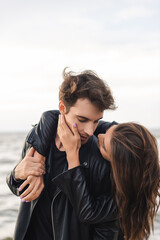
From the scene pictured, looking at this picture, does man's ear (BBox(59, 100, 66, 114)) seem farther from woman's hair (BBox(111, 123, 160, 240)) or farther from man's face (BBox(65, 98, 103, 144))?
woman's hair (BBox(111, 123, 160, 240))

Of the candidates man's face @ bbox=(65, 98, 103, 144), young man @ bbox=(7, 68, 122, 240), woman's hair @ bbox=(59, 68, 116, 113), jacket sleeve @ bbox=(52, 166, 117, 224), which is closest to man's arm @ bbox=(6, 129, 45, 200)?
young man @ bbox=(7, 68, 122, 240)

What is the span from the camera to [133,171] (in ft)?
8.28

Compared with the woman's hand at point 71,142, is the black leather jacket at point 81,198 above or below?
below

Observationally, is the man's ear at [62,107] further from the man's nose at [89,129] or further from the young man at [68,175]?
the man's nose at [89,129]

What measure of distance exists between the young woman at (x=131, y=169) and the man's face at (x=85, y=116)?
0.10 meters

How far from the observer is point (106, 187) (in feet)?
9.23

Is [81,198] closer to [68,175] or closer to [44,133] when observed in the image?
[68,175]

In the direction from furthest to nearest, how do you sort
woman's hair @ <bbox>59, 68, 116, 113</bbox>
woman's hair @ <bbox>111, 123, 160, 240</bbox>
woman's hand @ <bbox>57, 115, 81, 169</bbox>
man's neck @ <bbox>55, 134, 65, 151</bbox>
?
man's neck @ <bbox>55, 134, 65, 151</bbox> < woman's hair @ <bbox>59, 68, 116, 113</bbox> < woman's hand @ <bbox>57, 115, 81, 169</bbox> < woman's hair @ <bbox>111, 123, 160, 240</bbox>

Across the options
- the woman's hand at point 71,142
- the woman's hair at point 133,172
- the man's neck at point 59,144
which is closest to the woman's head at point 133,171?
the woman's hair at point 133,172

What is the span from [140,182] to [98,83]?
1.02 meters

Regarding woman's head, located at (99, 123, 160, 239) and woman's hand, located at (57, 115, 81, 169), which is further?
woman's hand, located at (57, 115, 81, 169)

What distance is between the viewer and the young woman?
2.50 m

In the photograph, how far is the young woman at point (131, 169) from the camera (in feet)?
8.21

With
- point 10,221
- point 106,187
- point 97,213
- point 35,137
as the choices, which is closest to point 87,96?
point 35,137
